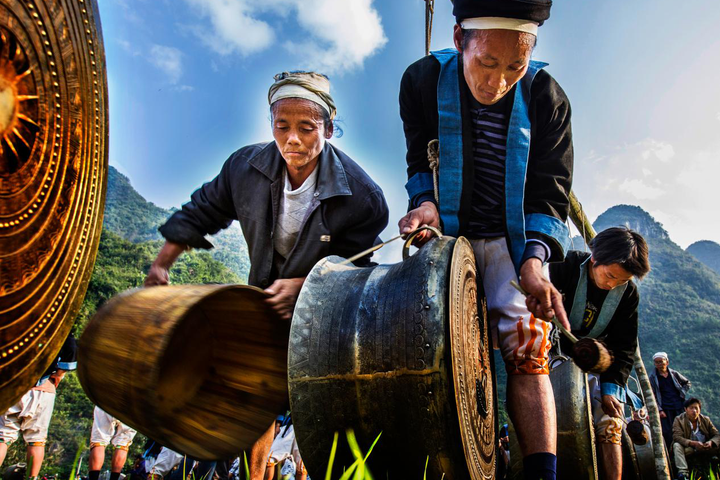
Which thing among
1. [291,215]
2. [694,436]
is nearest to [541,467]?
[291,215]

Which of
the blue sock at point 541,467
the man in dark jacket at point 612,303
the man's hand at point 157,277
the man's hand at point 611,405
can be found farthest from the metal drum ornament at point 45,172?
the man's hand at point 611,405

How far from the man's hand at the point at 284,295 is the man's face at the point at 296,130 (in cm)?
69

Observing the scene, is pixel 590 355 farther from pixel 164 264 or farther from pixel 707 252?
pixel 707 252

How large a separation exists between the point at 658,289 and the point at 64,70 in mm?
80244

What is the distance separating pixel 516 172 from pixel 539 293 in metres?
0.59

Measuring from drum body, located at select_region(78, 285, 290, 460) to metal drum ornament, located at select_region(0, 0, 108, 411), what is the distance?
0.55 feet

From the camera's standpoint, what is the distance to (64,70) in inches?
64.1

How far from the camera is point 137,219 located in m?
51.2

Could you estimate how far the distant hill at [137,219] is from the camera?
159 feet

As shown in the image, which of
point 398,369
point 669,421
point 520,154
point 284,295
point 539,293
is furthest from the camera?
point 669,421

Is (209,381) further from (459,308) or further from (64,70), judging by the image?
(64,70)

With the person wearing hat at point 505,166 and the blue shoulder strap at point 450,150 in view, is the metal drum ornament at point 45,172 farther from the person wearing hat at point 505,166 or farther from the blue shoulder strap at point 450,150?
the blue shoulder strap at point 450,150

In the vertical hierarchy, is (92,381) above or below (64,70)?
below

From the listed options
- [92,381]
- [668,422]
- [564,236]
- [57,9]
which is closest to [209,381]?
[92,381]
